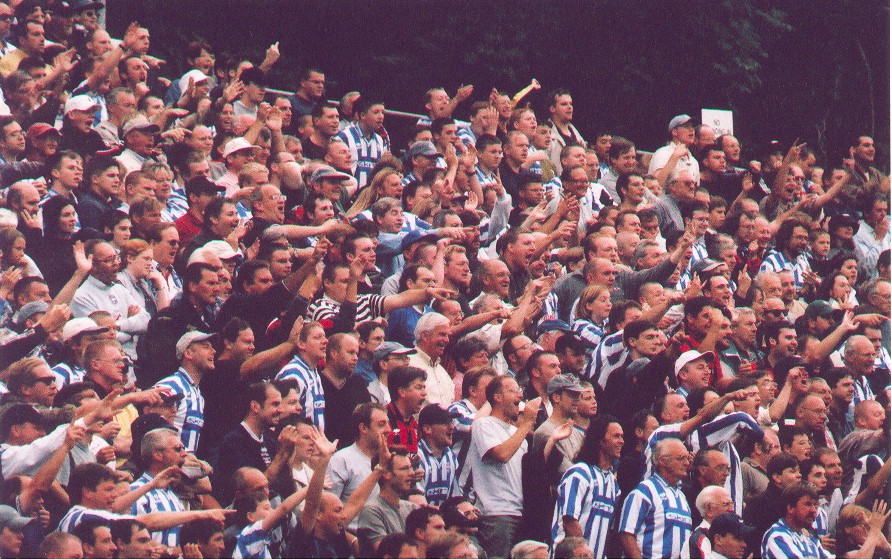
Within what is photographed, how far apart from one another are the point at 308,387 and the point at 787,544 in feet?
8.98

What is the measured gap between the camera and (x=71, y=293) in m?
8.63

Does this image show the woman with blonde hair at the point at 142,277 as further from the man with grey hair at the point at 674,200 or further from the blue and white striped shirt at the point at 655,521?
the man with grey hair at the point at 674,200

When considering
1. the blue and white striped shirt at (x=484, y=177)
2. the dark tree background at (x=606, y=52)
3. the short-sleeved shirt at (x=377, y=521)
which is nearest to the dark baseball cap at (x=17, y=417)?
the short-sleeved shirt at (x=377, y=521)

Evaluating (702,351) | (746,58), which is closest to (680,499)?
(702,351)

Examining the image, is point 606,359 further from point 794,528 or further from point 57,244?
point 57,244

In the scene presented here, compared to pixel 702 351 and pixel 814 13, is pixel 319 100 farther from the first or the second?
pixel 814 13

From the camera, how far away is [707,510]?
902cm

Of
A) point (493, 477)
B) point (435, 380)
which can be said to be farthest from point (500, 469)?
point (435, 380)

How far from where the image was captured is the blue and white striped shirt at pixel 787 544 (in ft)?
29.9

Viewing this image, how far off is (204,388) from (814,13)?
809 cm

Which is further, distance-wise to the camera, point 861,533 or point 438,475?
point 861,533

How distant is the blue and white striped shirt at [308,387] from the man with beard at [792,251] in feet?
15.4

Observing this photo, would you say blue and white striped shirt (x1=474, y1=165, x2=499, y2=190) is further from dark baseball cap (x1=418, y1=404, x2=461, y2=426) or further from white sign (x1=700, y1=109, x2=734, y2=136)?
dark baseball cap (x1=418, y1=404, x2=461, y2=426)

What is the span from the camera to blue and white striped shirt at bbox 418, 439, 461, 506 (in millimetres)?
8727
